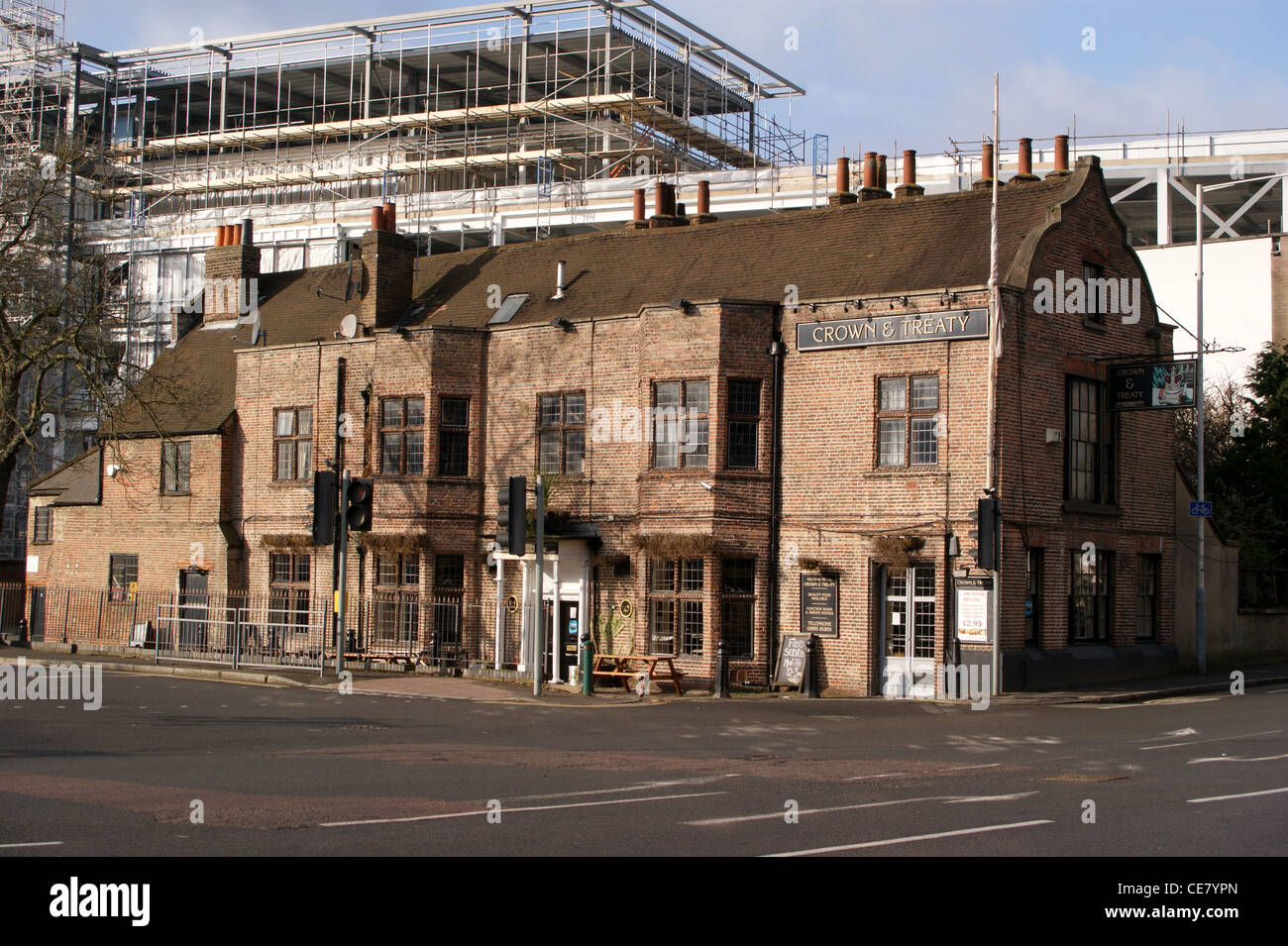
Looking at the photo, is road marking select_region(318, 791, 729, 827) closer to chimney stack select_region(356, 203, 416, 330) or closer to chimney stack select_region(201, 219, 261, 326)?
chimney stack select_region(356, 203, 416, 330)

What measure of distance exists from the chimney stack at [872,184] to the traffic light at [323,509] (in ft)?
45.0

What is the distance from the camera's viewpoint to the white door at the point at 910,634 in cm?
2634

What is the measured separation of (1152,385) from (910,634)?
7.05 metres

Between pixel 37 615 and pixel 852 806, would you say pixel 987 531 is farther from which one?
pixel 37 615

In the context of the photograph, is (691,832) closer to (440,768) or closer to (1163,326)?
(440,768)

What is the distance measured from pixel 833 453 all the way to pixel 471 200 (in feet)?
136

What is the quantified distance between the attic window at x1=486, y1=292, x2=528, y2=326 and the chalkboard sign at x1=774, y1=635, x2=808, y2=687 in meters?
10.2

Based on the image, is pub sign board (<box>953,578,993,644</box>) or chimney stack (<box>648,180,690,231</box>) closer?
pub sign board (<box>953,578,993,644</box>)

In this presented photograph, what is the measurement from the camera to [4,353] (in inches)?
1411

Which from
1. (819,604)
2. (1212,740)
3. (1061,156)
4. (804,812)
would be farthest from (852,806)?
(1061,156)

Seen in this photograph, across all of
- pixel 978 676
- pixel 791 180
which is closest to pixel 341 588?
pixel 978 676

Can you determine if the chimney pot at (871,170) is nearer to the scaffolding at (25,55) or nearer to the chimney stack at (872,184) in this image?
the chimney stack at (872,184)

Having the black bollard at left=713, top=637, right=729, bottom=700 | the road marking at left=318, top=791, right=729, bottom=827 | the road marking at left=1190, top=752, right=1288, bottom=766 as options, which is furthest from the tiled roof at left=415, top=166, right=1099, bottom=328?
the road marking at left=318, top=791, right=729, bottom=827

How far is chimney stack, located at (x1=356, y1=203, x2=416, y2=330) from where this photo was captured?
34219 mm
